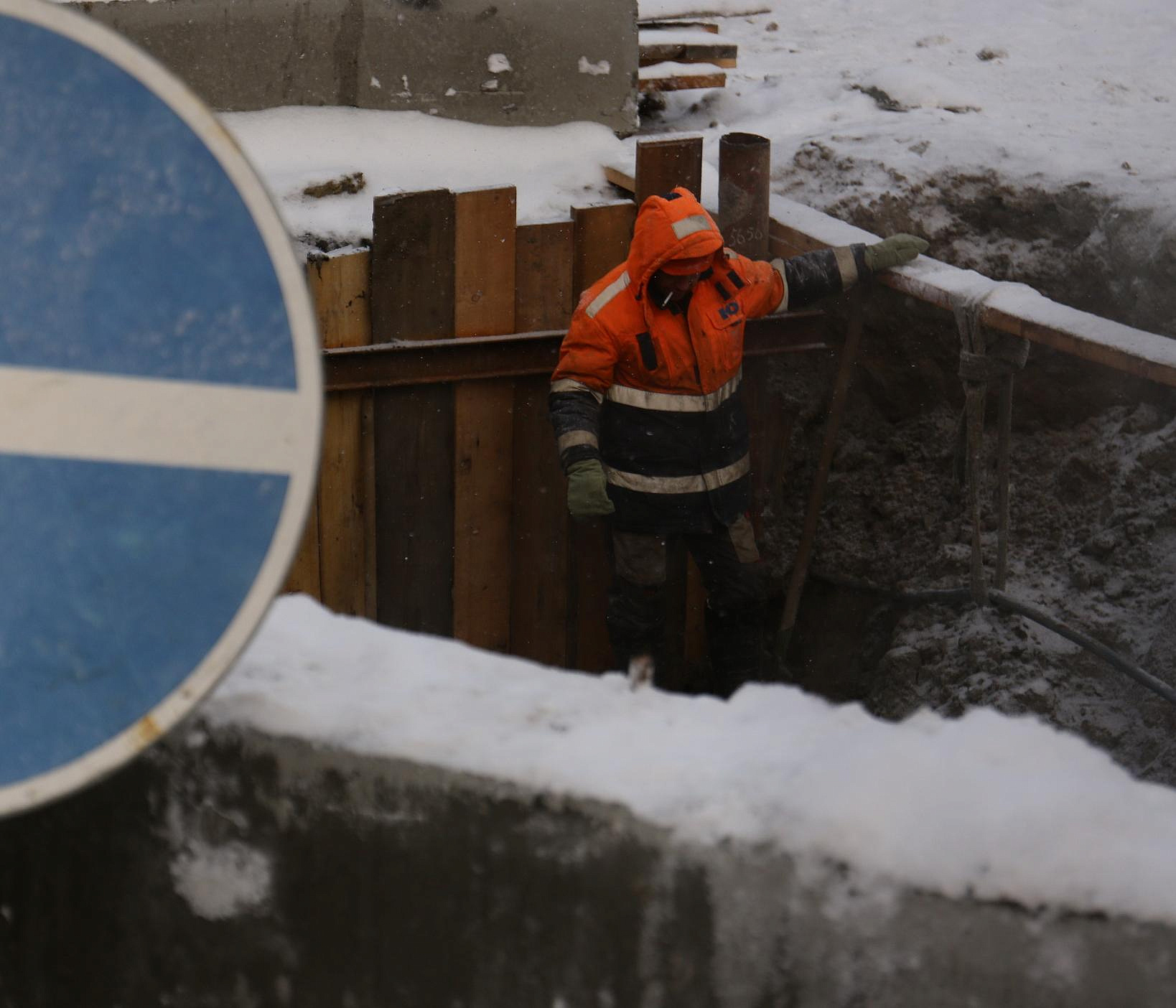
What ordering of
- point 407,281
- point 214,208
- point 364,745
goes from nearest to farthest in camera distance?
point 214,208, point 364,745, point 407,281

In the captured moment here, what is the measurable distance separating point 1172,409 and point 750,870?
2930 mm

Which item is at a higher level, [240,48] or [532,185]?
[240,48]

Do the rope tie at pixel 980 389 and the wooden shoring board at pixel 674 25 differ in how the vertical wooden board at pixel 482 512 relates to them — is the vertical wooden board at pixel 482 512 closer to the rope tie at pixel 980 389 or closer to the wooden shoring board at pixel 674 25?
the rope tie at pixel 980 389

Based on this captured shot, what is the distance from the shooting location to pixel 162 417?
4.32 feet

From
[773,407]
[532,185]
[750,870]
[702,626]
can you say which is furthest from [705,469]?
[750,870]

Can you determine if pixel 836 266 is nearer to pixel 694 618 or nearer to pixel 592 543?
pixel 592 543

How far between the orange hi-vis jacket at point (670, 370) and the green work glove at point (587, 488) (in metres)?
0.03

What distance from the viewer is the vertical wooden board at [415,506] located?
437 cm

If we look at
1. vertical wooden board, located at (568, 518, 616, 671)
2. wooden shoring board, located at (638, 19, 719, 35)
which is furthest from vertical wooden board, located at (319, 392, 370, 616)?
wooden shoring board, located at (638, 19, 719, 35)

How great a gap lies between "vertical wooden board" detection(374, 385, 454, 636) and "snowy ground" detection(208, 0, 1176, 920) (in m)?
0.61

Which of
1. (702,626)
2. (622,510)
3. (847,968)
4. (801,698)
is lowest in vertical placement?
(702,626)

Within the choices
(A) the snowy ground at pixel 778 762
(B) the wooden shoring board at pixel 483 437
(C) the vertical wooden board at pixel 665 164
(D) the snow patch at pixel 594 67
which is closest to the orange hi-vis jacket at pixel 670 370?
(C) the vertical wooden board at pixel 665 164

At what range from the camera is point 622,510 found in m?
4.39

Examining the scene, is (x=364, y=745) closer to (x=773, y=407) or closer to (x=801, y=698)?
(x=801, y=698)
